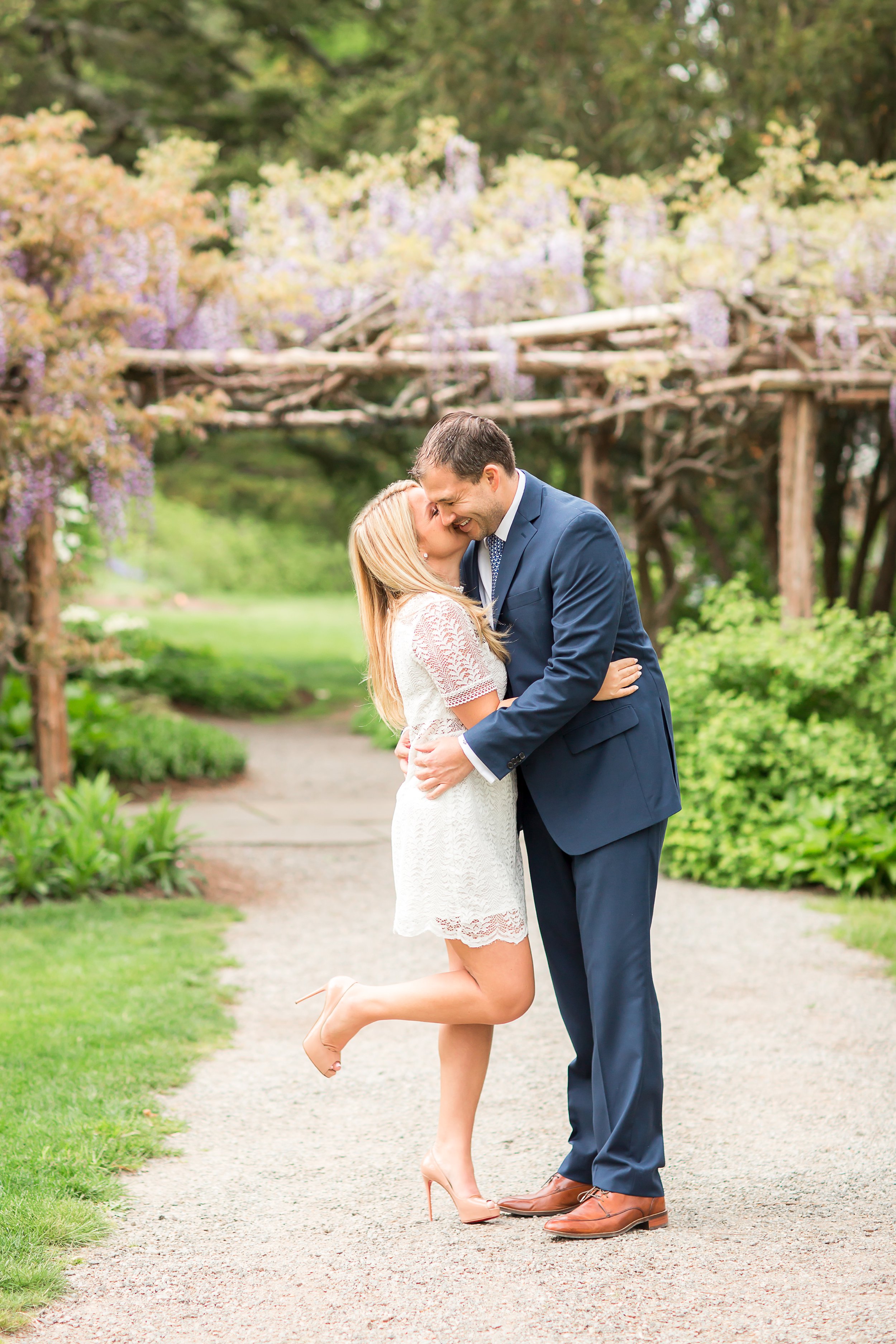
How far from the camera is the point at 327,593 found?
2559 centimetres

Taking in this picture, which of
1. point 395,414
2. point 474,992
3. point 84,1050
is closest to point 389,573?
point 474,992

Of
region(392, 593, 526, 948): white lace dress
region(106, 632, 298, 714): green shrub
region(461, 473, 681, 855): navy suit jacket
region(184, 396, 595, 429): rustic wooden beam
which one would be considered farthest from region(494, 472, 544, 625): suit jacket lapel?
region(106, 632, 298, 714): green shrub

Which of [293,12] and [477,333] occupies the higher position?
[293,12]

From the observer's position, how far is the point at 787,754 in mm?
6324

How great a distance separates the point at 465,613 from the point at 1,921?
11.9ft

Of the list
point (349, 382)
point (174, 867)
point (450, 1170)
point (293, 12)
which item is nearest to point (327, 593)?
point (293, 12)

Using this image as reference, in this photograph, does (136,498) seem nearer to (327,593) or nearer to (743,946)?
(743,946)

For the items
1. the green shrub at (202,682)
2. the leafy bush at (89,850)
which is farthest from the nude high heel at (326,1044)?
the green shrub at (202,682)

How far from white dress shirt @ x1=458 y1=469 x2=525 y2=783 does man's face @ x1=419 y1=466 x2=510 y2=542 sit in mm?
21

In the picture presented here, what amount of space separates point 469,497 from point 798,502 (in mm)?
5686

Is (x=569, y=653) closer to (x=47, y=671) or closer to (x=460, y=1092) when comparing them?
(x=460, y=1092)

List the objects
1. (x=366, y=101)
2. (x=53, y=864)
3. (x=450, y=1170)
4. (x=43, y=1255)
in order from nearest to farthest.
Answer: (x=43, y=1255), (x=450, y=1170), (x=53, y=864), (x=366, y=101)

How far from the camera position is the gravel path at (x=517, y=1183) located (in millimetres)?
2350

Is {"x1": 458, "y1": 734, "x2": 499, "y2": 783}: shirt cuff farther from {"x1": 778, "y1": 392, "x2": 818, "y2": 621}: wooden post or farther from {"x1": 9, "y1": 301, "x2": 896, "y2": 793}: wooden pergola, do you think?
{"x1": 778, "y1": 392, "x2": 818, "y2": 621}: wooden post
